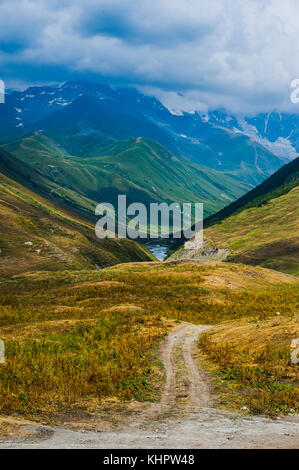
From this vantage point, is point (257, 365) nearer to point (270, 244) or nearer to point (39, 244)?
point (39, 244)

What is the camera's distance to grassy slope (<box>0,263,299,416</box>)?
14430 millimetres

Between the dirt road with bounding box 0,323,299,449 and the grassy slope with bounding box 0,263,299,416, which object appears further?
the grassy slope with bounding box 0,263,299,416

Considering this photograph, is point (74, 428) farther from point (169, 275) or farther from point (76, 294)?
point (169, 275)

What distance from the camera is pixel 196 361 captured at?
20.3 meters

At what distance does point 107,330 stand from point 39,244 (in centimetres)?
10853

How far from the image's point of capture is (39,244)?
12912 centimetres

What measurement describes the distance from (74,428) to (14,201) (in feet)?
576

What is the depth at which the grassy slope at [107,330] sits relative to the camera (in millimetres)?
14430

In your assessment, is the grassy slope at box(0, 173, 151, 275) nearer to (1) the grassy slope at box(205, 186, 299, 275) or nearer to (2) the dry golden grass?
(1) the grassy slope at box(205, 186, 299, 275)

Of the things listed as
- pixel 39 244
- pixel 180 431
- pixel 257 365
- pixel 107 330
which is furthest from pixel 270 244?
pixel 180 431

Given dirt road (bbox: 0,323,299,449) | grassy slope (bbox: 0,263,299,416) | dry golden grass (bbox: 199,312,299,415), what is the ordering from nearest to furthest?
dirt road (bbox: 0,323,299,449) < dry golden grass (bbox: 199,312,299,415) < grassy slope (bbox: 0,263,299,416)

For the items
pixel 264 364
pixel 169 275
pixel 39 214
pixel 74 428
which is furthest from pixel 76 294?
pixel 39 214

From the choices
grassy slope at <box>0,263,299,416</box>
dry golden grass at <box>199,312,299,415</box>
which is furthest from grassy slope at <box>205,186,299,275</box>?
dry golden grass at <box>199,312,299,415</box>

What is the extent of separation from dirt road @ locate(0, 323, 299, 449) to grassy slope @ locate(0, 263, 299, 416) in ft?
5.60
